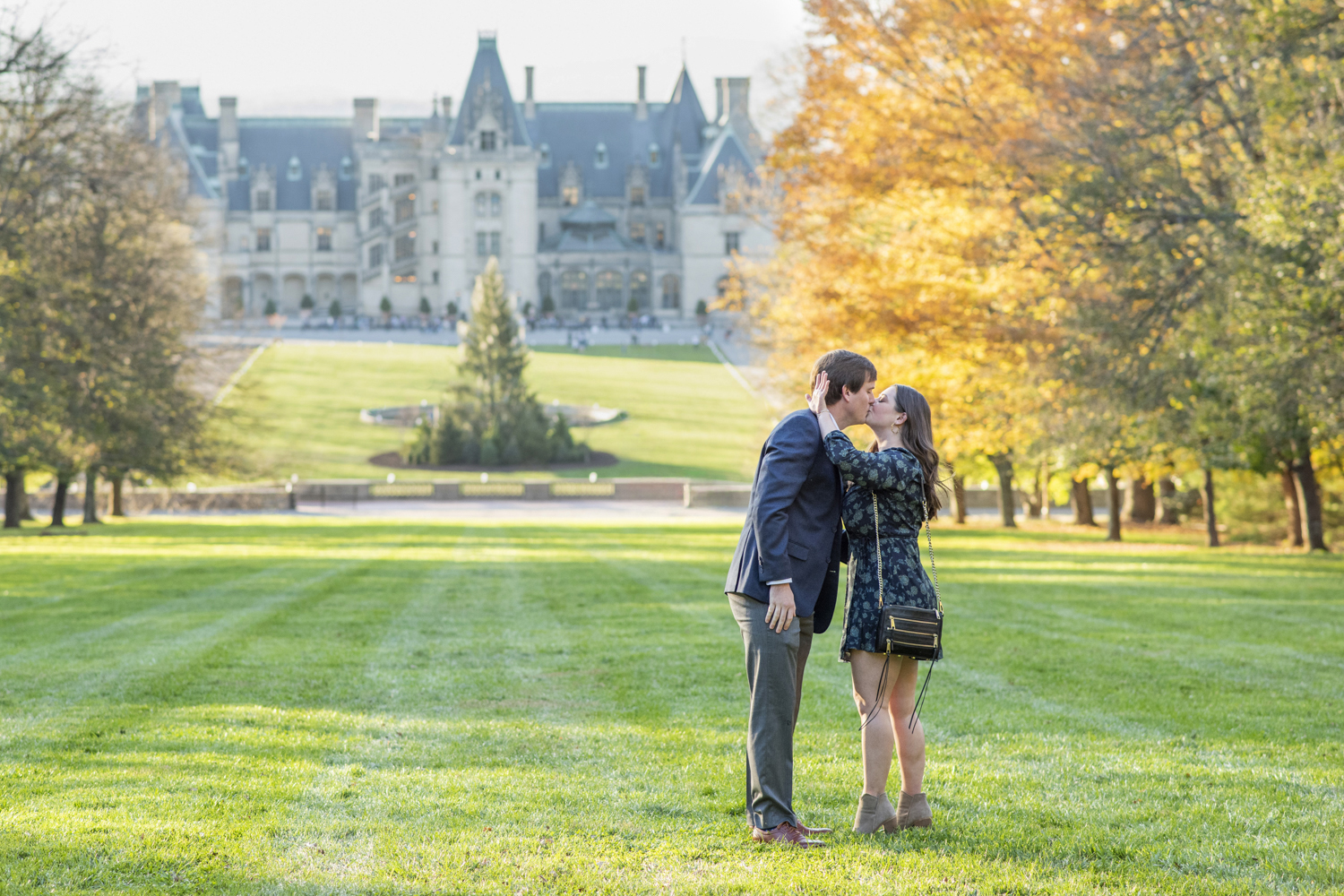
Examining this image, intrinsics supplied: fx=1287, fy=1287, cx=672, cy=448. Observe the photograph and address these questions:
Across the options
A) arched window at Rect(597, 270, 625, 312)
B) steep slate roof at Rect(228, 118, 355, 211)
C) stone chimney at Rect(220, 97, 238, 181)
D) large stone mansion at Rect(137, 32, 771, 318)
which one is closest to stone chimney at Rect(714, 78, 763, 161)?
large stone mansion at Rect(137, 32, 771, 318)

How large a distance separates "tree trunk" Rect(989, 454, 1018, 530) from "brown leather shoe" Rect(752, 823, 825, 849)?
24.9 m

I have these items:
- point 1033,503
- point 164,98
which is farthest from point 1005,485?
point 164,98

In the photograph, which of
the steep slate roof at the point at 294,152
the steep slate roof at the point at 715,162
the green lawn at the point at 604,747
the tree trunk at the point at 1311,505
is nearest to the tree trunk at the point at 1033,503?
the tree trunk at the point at 1311,505

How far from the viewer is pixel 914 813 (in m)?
5.20

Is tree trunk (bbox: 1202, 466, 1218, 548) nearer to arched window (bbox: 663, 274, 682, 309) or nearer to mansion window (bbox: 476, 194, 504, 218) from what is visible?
arched window (bbox: 663, 274, 682, 309)

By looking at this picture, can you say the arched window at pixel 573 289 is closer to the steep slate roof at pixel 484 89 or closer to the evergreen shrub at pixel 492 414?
Result: the steep slate roof at pixel 484 89

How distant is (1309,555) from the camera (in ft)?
63.4

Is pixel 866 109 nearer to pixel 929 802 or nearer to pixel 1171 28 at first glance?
pixel 1171 28

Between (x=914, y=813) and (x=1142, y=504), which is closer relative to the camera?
(x=914, y=813)

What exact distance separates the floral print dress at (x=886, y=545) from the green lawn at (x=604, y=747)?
89cm

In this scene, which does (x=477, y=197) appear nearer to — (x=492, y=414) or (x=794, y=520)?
(x=492, y=414)

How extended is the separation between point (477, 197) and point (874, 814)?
104 meters

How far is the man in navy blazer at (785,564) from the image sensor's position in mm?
4879

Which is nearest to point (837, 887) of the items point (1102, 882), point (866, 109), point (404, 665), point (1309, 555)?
point (1102, 882)
